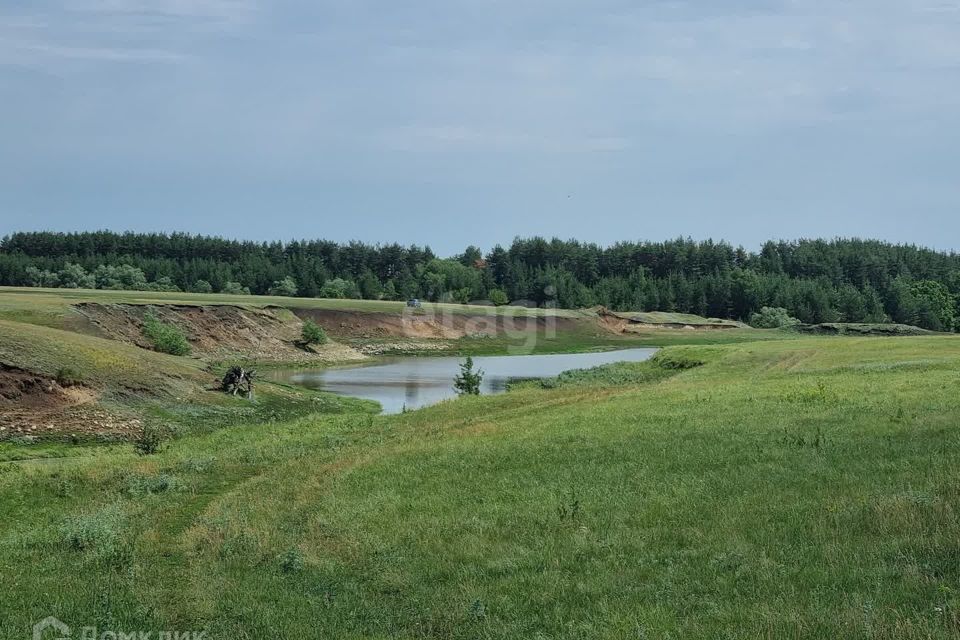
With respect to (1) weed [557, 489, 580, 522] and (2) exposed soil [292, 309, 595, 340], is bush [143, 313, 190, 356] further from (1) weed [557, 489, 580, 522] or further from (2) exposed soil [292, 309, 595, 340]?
(1) weed [557, 489, 580, 522]

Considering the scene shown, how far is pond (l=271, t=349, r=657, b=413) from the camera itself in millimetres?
56706

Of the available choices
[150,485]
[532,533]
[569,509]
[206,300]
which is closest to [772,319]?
[206,300]

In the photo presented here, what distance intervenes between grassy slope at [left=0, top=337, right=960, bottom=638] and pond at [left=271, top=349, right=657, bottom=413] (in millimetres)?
26949

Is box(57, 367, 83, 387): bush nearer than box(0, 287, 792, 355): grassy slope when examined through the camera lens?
Yes

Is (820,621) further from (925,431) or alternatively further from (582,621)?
(925,431)

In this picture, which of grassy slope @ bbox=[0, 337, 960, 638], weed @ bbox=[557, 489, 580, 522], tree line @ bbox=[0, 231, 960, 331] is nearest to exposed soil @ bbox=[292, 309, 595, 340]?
tree line @ bbox=[0, 231, 960, 331]

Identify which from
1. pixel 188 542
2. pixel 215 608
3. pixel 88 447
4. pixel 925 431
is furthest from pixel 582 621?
pixel 88 447

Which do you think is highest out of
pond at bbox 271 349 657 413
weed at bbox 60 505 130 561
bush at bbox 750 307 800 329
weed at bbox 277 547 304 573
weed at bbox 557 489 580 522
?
bush at bbox 750 307 800 329

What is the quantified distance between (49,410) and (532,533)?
27.1 metres

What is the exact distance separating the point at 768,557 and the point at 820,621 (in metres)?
2.52

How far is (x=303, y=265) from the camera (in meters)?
185

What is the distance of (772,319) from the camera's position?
521 feet

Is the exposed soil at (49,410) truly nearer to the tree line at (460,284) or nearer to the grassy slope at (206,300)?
the grassy slope at (206,300)

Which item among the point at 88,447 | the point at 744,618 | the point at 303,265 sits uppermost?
the point at 303,265
